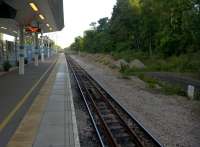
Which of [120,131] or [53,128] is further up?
[53,128]

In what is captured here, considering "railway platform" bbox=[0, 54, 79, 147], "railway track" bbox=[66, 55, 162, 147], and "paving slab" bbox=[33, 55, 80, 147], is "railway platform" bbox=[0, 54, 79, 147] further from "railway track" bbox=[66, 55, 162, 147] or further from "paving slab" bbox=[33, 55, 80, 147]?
"railway track" bbox=[66, 55, 162, 147]

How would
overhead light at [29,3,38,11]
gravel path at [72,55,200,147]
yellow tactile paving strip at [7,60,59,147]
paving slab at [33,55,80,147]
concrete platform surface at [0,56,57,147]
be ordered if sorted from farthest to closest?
1. overhead light at [29,3,38,11]
2. gravel path at [72,55,200,147]
3. concrete platform surface at [0,56,57,147]
4. paving slab at [33,55,80,147]
5. yellow tactile paving strip at [7,60,59,147]

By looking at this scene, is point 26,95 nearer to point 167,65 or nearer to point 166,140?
point 166,140

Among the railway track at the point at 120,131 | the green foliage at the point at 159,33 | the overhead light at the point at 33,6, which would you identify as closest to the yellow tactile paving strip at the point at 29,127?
the railway track at the point at 120,131

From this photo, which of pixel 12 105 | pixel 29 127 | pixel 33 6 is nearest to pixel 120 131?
pixel 29 127

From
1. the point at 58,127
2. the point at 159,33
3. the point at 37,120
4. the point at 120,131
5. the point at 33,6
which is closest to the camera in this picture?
the point at 58,127

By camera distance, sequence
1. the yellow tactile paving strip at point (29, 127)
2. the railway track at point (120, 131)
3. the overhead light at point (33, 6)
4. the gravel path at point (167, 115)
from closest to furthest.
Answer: the yellow tactile paving strip at point (29, 127) < the railway track at point (120, 131) < the gravel path at point (167, 115) < the overhead light at point (33, 6)

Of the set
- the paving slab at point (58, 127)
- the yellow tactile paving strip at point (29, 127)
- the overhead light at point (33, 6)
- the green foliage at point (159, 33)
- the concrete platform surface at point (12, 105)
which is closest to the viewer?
the yellow tactile paving strip at point (29, 127)

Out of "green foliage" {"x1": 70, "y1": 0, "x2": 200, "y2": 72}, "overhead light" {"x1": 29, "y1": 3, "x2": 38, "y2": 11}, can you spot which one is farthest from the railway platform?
"green foliage" {"x1": 70, "y1": 0, "x2": 200, "y2": 72}

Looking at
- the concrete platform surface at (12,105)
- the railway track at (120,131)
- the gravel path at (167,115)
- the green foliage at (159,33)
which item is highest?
the green foliage at (159,33)

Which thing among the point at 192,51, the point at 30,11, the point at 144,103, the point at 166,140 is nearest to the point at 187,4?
the point at 192,51

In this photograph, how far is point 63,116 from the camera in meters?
11.8

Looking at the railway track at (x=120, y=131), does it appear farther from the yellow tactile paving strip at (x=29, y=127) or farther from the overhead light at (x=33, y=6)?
the overhead light at (x=33, y=6)

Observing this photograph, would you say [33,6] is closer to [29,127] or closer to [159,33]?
[29,127]
